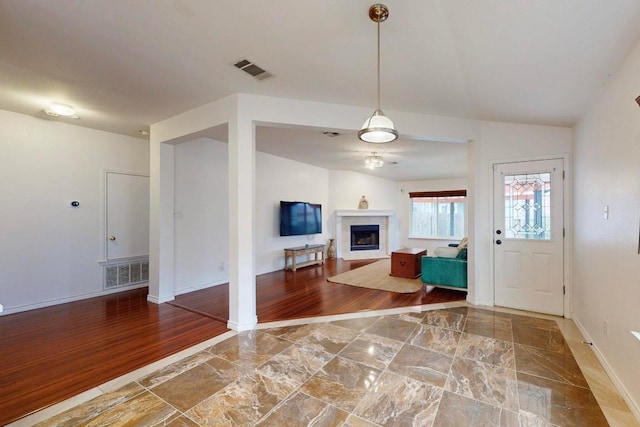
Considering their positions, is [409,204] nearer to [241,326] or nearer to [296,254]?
[296,254]

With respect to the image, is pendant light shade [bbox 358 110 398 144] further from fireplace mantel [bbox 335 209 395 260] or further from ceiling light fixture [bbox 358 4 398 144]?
fireplace mantel [bbox 335 209 395 260]

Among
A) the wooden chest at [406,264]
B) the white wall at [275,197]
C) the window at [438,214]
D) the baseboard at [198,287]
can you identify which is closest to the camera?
the baseboard at [198,287]

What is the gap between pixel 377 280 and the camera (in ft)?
18.0

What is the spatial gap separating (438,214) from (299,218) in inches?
184

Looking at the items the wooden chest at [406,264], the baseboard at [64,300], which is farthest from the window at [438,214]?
the baseboard at [64,300]

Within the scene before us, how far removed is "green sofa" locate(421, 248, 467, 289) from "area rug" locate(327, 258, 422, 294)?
1.11 ft

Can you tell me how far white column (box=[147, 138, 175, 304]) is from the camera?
4.26 meters

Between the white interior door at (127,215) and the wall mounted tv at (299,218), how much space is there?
8.47 ft

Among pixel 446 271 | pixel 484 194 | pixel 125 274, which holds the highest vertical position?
pixel 484 194

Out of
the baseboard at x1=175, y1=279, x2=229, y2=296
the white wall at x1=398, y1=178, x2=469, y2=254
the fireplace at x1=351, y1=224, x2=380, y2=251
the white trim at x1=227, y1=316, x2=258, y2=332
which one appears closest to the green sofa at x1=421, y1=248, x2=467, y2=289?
the white trim at x1=227, y1=316, x2=258, y2=332

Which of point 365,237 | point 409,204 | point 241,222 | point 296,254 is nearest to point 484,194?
point 241,222

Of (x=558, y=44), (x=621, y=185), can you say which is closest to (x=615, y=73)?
(x=558, y=44)

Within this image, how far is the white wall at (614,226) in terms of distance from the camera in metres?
1.89

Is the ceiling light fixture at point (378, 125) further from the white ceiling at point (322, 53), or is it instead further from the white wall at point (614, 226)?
the white wall at point (614, 226)
